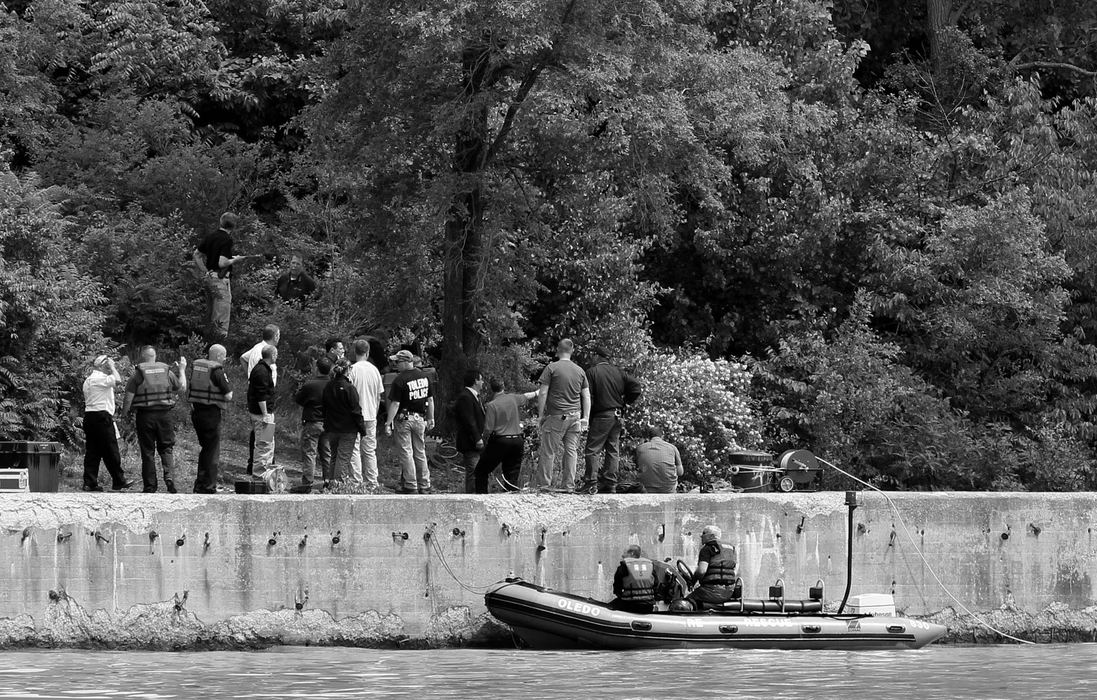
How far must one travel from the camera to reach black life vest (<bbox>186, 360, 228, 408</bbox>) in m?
16.7

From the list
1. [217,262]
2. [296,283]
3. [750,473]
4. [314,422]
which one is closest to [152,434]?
[314,422]

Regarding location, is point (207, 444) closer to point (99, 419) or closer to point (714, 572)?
point (99, 419)

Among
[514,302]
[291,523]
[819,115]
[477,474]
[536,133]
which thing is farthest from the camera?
[819,115]

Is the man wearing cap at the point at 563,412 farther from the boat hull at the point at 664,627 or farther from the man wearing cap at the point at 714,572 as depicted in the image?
the man wearing cap at the point at 714,572

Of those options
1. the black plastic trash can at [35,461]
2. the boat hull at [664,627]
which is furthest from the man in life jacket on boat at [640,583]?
the black plastic trash can at [35,461]

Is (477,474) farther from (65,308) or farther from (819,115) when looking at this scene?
(819,115)

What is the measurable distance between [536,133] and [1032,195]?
9.66 m

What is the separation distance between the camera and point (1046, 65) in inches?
1188

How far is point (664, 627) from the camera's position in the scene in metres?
16.5

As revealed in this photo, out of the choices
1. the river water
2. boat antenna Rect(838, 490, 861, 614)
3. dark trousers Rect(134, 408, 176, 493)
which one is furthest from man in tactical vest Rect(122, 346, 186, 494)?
boat antenna Rect(838, 490, 861, 614)

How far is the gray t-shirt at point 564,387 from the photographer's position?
17.7 meters

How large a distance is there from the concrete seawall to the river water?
0.40 meters

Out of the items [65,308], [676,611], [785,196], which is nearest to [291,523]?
[676,611]

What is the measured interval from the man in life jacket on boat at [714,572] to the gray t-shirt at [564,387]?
2297 mm
